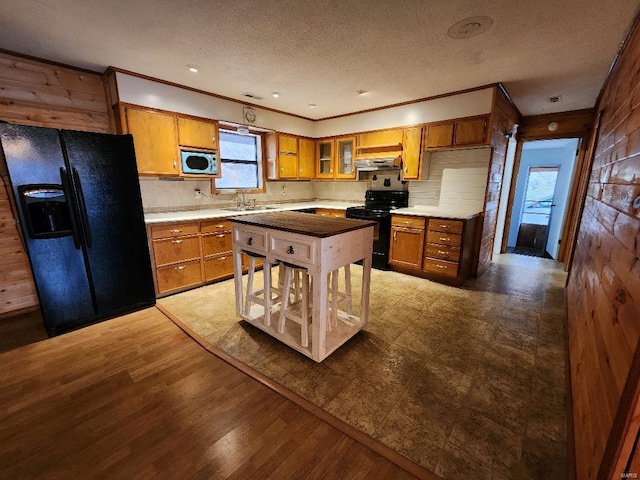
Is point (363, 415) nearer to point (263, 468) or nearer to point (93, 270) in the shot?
point (263, 468)

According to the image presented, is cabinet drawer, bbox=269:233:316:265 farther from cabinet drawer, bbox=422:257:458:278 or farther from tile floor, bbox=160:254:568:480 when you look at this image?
cabinet drawer, bbox=422:257:458:278

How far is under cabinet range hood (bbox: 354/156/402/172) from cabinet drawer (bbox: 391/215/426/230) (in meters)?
0.85

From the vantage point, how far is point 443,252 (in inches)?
139

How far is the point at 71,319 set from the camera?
2.46m

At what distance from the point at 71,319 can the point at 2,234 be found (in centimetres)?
115

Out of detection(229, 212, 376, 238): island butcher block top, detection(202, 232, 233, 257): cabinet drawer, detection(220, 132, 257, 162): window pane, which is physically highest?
detection(220, 132, 257, 162): window pane

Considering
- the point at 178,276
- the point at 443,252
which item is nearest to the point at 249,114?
the point at 178,276

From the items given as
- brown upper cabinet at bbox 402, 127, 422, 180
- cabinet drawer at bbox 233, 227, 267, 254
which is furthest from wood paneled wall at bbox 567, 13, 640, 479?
brown upper cabinet at bbox 402, 127, 422, 180

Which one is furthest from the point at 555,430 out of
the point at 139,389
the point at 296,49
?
the point at 296,49

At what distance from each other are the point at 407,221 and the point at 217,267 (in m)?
2.70

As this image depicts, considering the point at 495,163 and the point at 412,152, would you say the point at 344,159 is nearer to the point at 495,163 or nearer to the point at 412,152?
the point at 412,152

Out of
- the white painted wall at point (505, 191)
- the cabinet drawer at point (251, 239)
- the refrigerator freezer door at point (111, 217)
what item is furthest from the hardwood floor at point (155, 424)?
the white painted wall at point (505, 191)

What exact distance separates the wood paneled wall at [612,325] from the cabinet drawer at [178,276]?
11.6 ft

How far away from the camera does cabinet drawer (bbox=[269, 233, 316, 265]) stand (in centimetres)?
180
